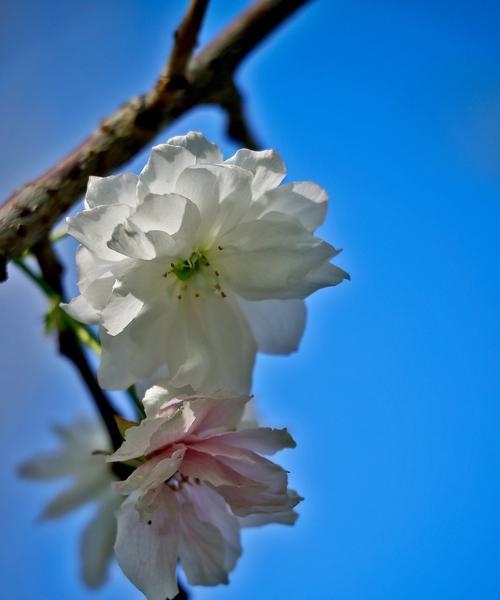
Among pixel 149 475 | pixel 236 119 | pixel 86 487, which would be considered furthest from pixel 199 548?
pixel 236 119

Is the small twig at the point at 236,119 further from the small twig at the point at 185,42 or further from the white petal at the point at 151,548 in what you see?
the white petal at the point at 151,548

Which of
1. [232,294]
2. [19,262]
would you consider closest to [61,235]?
[19,262]

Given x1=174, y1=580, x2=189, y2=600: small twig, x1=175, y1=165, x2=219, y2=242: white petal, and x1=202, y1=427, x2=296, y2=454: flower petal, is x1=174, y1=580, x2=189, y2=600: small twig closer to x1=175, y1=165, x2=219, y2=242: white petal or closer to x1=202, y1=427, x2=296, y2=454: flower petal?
x1=202, y1=427, x2=296, y2=454: flower petal

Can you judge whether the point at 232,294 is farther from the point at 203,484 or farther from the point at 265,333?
the point at 203,484

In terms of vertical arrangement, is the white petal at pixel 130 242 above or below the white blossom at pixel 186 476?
above

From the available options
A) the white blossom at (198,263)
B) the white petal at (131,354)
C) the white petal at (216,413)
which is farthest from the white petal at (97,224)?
the white petal at (216,413)

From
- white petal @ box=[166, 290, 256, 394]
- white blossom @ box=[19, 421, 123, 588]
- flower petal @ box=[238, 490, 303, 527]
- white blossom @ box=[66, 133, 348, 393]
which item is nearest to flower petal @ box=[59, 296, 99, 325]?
white blossom @ box=[66, 133, 348, 393]
